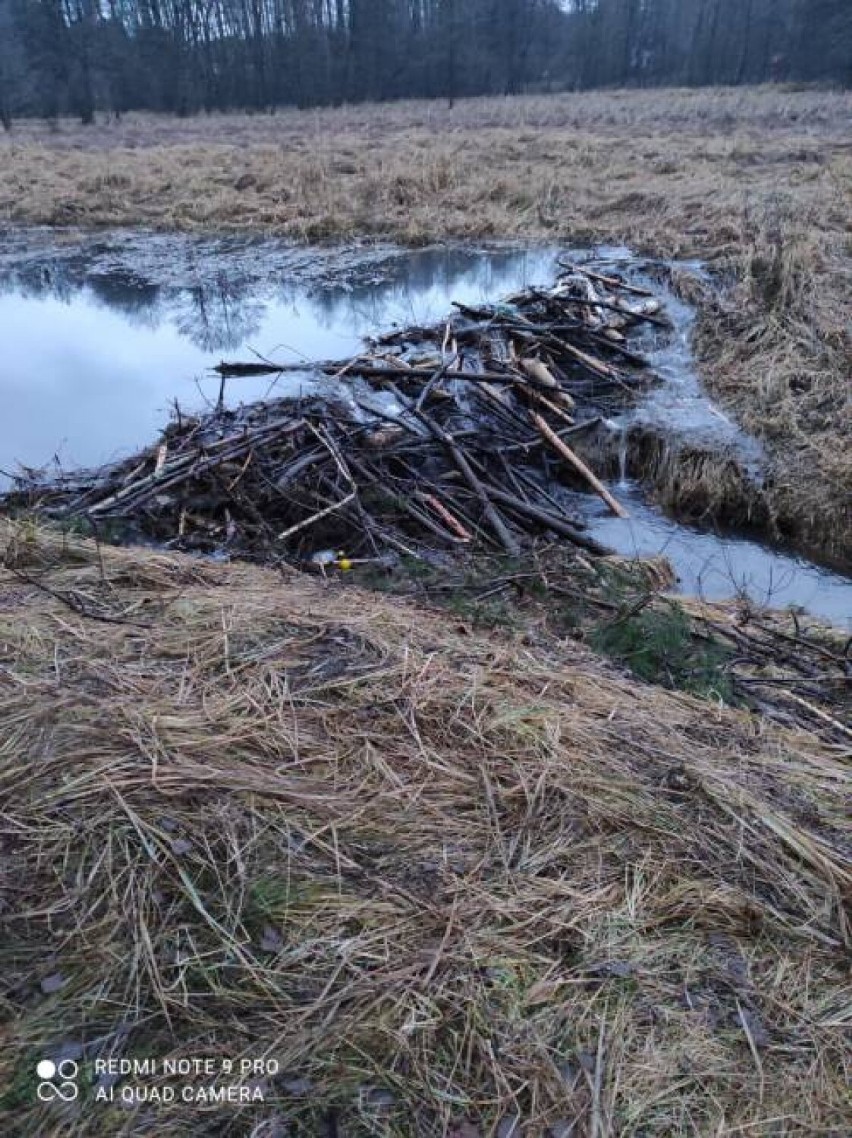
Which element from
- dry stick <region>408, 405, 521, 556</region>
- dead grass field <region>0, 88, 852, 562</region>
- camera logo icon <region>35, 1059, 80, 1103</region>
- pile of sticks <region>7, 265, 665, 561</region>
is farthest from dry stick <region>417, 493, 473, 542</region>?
camera logo icon <region>35, 1059, 80, 1103</region>

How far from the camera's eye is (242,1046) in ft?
5.72

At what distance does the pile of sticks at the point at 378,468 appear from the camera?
5406mm

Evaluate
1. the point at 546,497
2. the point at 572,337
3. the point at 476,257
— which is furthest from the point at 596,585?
the point at 476,257

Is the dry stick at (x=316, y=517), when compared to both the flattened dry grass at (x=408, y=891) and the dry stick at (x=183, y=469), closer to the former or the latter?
the dry stick at (x=183, y=469)

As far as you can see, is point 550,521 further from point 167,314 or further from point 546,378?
point 167,314

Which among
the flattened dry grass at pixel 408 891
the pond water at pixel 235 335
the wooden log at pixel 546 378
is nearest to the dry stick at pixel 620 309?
the pond water at pixel 235 335

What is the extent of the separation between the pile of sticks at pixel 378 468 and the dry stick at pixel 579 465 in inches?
0.5

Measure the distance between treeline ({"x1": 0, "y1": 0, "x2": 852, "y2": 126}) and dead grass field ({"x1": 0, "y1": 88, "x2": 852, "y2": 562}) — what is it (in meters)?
4.98

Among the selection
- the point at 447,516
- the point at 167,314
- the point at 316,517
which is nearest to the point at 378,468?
the point at 447,516

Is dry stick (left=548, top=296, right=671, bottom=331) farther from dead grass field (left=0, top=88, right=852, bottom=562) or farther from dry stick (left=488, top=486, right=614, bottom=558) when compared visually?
dry stick (left=488, top=486, right=614, bottom=558)

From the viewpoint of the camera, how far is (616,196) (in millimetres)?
16297

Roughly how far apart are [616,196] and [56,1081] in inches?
699

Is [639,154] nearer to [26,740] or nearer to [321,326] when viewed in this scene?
[321,326]

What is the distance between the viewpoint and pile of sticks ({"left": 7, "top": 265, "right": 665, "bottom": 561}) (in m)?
5.41
